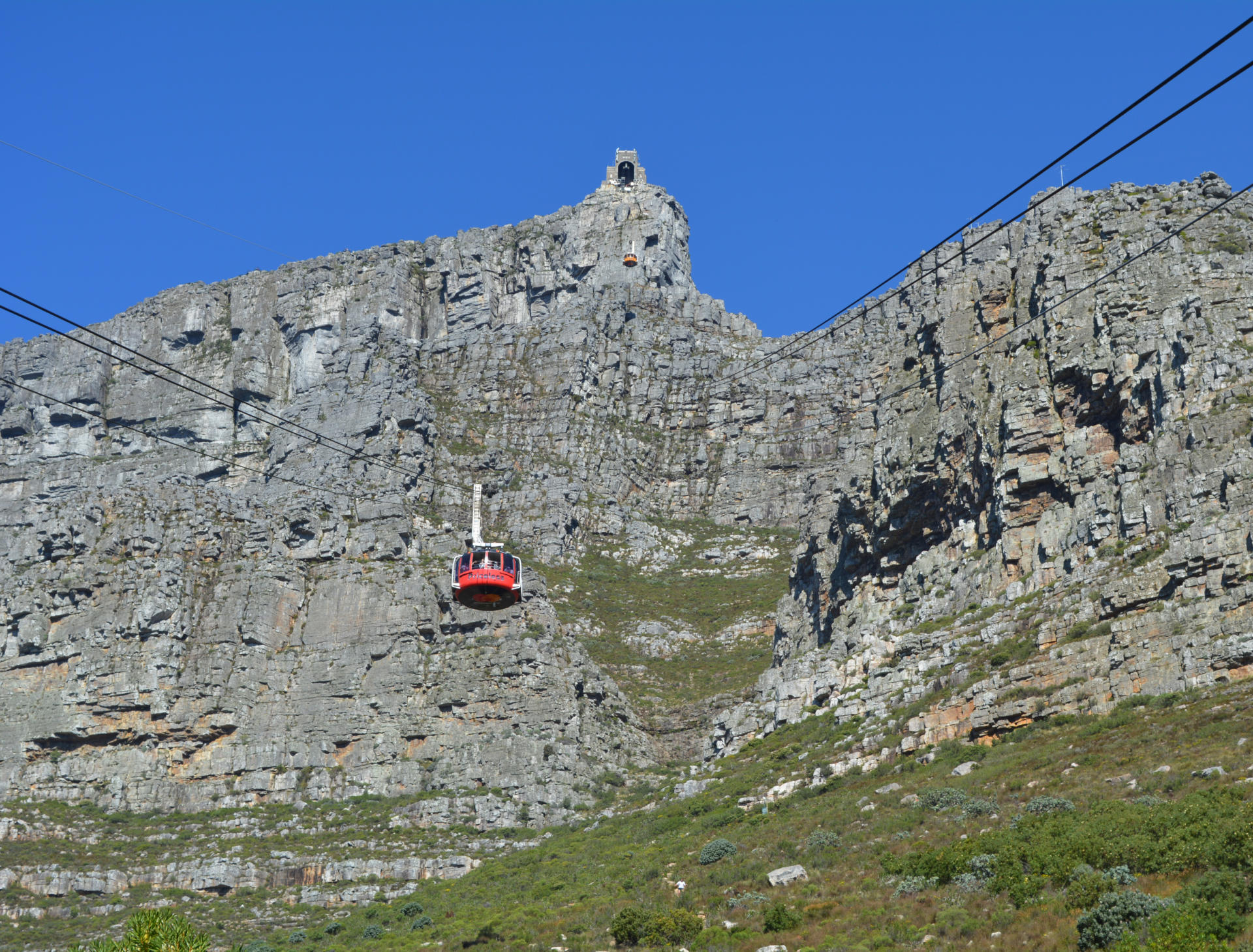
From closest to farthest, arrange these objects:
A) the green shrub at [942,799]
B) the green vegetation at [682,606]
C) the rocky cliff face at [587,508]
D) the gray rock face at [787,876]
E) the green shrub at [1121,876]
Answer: the green shrub at [1121,876]
the gray rock face at [787,876]
the green shrub at [942,799]
the rocky cliff face at [587,508]
the green vegetation at [682,606]

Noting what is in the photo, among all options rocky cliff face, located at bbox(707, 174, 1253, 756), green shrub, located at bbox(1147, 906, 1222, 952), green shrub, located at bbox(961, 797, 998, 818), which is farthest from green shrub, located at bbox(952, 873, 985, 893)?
rocky cliff face, located at bbox(707, 174, 1253, 756)

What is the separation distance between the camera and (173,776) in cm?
9612

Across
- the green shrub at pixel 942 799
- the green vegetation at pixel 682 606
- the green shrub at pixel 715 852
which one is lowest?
the green shrub at pixel 715 852

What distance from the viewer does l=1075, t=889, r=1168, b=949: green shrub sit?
104 ft

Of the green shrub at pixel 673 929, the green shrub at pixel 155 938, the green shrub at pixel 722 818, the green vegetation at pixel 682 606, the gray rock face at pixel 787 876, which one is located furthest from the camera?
the green vegetation at pixel 682 606

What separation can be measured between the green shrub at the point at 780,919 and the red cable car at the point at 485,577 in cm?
2083

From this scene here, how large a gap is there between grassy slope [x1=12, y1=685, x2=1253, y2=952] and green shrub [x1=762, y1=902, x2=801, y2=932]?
0.33 m

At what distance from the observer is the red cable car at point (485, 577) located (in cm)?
5738

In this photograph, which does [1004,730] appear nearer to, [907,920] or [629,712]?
[907,920]

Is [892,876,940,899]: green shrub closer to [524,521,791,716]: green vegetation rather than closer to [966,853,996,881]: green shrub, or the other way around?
[966,853,996,881]: green shrub

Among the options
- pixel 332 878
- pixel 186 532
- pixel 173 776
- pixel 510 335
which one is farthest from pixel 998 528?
pixel 510 335

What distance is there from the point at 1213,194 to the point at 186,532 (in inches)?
2912

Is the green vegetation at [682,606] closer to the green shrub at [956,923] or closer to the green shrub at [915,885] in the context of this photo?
the green shrub at [915,885]

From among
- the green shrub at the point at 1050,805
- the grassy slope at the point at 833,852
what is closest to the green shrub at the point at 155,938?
the grassy slope at the point at 833,852
